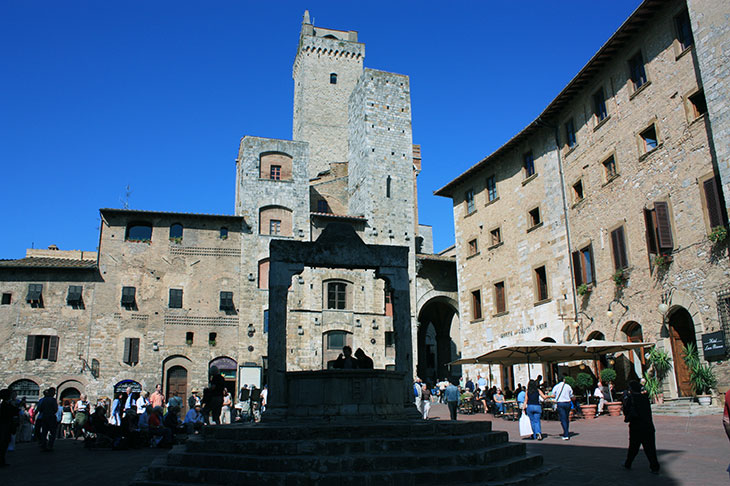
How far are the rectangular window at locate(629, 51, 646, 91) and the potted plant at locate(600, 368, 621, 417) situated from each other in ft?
31.5

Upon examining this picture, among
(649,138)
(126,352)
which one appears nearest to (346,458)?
(649,138)

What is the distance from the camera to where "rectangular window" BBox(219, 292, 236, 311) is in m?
32.2

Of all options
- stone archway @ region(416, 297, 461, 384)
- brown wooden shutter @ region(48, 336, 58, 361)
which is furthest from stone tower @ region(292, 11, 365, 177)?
brown wooden shutter @ region(48, 336, 58, 361)

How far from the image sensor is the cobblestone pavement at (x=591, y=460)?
864 centimetres

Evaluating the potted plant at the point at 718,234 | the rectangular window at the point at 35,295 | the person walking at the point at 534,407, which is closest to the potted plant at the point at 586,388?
the person walking at the point at 534,407

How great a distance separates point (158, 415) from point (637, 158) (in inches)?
672

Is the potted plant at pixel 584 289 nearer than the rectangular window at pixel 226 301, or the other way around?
the potted plant at pixel 584 289

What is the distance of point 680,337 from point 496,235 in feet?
39.9

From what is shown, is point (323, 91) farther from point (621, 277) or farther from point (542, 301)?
point (621, 277)

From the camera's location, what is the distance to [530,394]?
Answer: 14125 mm

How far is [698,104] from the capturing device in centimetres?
1822

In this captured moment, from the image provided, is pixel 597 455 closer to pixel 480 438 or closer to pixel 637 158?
pixel 480 438

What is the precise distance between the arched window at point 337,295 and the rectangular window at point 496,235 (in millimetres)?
8689

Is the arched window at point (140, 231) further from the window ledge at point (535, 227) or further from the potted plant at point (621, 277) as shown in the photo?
the potted plant at point (621, 277)
